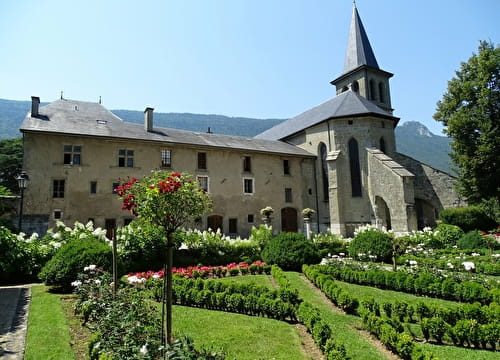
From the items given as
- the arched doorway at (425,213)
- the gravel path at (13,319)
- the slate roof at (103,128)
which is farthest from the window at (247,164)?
the gravel path at (13,319)

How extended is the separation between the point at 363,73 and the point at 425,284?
34.5 m

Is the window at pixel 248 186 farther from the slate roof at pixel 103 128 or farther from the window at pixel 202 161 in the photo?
the window at pixel 202 161

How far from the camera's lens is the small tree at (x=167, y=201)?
471 cm

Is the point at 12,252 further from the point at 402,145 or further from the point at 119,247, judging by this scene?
the point at 402,145

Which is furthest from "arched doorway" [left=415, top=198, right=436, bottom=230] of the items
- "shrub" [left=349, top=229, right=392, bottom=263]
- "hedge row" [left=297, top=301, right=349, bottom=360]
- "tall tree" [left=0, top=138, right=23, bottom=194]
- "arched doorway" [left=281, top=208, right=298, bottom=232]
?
"tall tree" [left=0, top=138, right=23, bottom=194]

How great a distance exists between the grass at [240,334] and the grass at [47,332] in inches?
70.0

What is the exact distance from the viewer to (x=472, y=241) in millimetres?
16062

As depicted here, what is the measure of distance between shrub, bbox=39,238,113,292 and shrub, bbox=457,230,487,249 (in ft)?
55.2

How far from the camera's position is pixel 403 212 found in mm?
21422

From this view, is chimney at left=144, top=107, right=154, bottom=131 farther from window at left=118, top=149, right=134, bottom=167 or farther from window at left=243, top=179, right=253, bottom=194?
window at left=243, top=179, right=253, bottom=194

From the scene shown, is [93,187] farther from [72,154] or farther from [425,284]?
[425,284]

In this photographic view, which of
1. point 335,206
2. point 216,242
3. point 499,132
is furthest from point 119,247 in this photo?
point 499,132

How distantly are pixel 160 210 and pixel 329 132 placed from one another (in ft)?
77.5

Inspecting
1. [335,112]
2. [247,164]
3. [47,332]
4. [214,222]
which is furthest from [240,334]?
[335,112]
